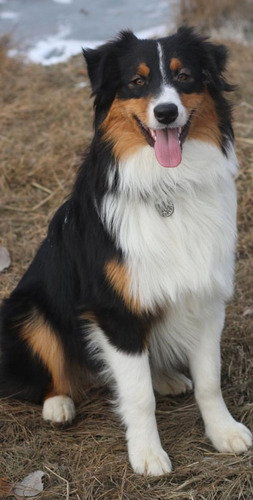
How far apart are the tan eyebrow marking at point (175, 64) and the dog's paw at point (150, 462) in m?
1.79

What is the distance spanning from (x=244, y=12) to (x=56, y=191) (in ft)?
18.9

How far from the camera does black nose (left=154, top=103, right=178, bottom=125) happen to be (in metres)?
3.01

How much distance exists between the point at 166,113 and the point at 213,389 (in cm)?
142

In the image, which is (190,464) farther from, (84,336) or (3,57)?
(3,57)

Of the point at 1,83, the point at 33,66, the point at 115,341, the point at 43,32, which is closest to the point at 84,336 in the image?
the point at 115,341

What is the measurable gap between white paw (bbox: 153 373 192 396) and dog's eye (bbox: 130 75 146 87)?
167 centimetres

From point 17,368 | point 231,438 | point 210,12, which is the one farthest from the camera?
point 210,12

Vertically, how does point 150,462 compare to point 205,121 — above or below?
below

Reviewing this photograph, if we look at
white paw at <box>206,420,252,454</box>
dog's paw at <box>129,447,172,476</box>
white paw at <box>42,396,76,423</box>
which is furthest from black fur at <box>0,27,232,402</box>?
white paw at <box>206,420,252,454</box>

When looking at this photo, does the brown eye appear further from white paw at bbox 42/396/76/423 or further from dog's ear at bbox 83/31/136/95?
white paw at bbox 42/396/76/423

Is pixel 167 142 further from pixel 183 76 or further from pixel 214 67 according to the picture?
pixel 214 67

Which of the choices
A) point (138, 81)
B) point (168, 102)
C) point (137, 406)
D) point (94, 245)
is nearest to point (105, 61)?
point (138, 81)

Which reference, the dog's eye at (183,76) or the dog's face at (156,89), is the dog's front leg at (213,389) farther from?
the dog's eye at (183,76)

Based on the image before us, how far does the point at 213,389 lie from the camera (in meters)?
3.57
